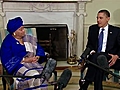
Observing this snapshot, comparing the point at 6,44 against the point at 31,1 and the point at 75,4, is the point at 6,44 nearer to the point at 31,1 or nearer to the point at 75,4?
the point at 31,1

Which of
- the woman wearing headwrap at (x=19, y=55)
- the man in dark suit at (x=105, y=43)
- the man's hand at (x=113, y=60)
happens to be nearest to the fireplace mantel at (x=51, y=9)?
the man in dark suit at (x=105, y=43)

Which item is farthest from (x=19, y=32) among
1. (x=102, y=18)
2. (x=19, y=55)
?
(x=102, y=18)

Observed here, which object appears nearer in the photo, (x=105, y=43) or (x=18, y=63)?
(x=18, y=63)

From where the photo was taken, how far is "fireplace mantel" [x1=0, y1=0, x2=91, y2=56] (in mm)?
3852

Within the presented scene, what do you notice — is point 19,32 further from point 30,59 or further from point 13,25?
point 30,59

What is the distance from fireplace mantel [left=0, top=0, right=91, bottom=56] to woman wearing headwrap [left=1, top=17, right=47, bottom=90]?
1.24 metres

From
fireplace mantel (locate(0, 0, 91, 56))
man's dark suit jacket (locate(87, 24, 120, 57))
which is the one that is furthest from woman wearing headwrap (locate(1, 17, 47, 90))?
fireplace mantel (locate(0, 0, 91, 56))

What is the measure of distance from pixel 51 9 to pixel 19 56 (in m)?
1.50

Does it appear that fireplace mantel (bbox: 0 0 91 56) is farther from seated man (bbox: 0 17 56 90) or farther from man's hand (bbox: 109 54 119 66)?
man's hand (bbox: 109 54 119 66)

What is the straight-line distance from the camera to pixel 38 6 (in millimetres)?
3898

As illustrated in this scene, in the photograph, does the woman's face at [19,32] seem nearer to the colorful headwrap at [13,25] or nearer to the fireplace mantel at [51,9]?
the colorful headwrap at [13,25]

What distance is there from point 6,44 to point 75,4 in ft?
5.70

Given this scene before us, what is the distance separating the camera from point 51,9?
3.93 m

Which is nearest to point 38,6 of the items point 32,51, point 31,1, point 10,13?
point 31,1
